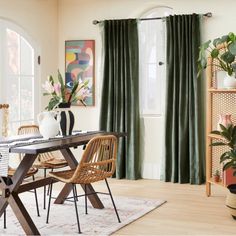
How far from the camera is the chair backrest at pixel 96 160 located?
13.8 ft

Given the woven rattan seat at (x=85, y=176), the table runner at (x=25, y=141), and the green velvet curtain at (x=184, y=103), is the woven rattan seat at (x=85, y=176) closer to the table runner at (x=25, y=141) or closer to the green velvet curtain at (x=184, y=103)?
the table runner at (x=25, y=141)

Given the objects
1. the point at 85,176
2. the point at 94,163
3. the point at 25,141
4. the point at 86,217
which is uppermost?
the point at 25,141

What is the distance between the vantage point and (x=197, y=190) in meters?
6.04

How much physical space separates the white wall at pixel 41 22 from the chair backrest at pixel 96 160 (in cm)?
257

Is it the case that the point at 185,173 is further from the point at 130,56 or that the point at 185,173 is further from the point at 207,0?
the point at 207,0

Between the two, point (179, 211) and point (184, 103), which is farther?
point (184, 103)

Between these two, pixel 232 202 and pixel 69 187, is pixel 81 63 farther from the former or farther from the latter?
pixel 232 202

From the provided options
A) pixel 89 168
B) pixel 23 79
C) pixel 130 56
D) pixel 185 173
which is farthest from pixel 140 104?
pixel 89 168

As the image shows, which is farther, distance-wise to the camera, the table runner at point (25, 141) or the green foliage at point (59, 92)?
the green foliage at point (59, 92)

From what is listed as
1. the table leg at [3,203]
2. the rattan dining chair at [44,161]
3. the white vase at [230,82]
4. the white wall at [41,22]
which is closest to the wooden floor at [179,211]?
the rattan dining chair at [44,161]

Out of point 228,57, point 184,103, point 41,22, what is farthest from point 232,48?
point 41,22

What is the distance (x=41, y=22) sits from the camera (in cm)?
684

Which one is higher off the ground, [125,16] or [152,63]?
[125,16]

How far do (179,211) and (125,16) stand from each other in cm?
296
